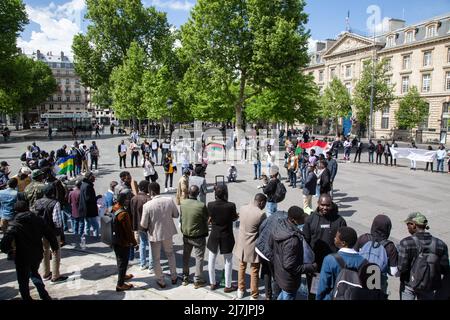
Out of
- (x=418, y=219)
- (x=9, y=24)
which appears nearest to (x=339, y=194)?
(x=418, y=219)

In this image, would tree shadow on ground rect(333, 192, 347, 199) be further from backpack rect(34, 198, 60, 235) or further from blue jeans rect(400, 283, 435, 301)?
backpack rect(34, 198, 60, 235)

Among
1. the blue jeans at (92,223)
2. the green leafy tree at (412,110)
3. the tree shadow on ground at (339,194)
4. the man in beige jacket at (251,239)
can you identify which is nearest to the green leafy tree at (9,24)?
the blue jeans at (92,223)

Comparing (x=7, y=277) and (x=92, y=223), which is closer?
(x=7, y=277)

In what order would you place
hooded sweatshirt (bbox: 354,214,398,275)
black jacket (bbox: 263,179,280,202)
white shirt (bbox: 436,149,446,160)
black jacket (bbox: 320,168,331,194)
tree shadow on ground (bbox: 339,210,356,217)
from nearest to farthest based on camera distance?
hooded sweatshirt (bbox: 354,214,398,275), black jacket (bbox: 263,179,280,202), black jacket (bbox: 320,168,331,194), tree shadow on ground (bbox: 339,210,356,217), white shirt (bbox: 436,149,446,160)

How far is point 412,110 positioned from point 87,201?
47.2 metres

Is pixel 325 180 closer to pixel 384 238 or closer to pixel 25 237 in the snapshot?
pixel 384 238

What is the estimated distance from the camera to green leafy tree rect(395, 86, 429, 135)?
44.1 m

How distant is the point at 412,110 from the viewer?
4459 cm

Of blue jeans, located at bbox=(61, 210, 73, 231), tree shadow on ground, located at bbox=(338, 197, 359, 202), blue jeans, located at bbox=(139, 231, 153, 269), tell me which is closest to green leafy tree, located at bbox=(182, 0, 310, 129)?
tree shadow on ground, located at bbox=(338, 197, 359, 202)

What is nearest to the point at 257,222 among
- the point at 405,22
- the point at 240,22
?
the point at 240,22

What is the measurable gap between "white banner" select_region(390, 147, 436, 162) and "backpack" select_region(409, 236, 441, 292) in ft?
60.1

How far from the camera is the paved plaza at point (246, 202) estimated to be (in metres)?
5.86

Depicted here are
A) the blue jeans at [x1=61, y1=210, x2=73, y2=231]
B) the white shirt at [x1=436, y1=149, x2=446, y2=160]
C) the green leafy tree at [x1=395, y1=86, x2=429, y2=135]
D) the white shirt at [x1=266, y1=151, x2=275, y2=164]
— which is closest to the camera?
the blue jeans at [x1=61, y1=210, x2=73, y2=231]

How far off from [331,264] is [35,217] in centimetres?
445
